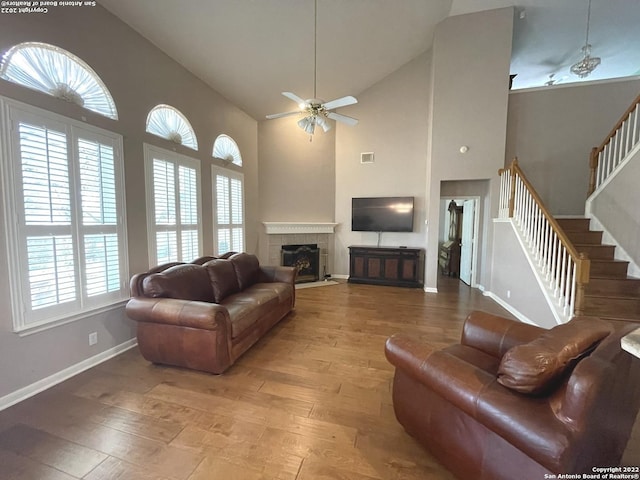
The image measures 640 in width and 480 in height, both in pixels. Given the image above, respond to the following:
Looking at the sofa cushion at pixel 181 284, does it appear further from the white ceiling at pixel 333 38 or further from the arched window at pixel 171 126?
the white ceiling at pixel 333 38

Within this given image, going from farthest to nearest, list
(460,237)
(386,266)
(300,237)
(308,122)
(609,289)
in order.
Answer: (460,237)
(300,237)
(386,266)
(308,122)
(609,289)

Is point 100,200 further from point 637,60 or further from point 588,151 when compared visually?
point 637,60

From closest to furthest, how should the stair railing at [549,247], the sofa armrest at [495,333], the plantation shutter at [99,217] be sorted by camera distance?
the sofa armrest at [495,333]
the plantation shutter at [99,217]
the stair railing at [549,247]

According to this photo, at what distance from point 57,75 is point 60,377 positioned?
8.87ft

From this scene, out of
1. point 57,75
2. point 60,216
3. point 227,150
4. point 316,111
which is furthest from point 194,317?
point 227,150

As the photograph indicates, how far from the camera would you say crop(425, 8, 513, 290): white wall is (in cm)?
469

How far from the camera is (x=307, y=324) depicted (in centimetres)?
360

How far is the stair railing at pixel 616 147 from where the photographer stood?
11.7ft

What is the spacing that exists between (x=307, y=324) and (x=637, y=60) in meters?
8.65

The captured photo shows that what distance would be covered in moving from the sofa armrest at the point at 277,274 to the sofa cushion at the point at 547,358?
305 cm

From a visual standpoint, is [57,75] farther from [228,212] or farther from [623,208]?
[623,208]

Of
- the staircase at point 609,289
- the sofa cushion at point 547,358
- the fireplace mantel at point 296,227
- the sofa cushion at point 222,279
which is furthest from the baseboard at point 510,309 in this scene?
the sofa cushion at point 222,279

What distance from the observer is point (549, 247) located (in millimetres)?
3246

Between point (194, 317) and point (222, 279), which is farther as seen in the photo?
point (222, 279)
